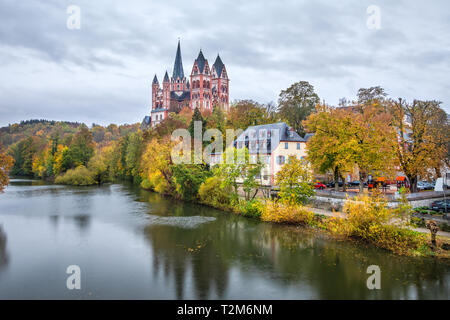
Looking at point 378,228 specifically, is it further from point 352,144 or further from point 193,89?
point 193,89

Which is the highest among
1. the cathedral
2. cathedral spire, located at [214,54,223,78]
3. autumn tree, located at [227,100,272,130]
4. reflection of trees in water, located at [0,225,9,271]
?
cathedral spire, located at [214,54,223,78]

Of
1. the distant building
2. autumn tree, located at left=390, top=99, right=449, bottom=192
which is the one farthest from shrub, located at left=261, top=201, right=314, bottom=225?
the distant building

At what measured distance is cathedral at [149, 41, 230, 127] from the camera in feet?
381

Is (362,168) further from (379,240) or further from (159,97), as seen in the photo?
(159,97)

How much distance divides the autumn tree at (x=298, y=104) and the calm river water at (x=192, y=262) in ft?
96.1

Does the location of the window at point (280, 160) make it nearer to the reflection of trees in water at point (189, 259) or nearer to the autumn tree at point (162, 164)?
the autumn tree at point (162, 164)

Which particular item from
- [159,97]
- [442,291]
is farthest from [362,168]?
[159,97]

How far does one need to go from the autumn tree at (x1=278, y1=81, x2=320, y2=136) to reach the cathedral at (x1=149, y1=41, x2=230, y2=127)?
172 feet

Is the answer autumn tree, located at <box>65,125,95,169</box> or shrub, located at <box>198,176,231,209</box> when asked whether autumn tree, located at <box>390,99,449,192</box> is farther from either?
autumn tree, located at <box>65,125,95,169</box>

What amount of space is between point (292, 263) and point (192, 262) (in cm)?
523

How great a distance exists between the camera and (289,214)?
26.2m

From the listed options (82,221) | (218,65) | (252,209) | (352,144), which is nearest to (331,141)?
(352,144)

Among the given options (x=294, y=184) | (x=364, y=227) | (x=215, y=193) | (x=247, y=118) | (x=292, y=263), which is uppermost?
(x=247, y=118)

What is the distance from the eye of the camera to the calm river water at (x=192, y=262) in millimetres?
14500
